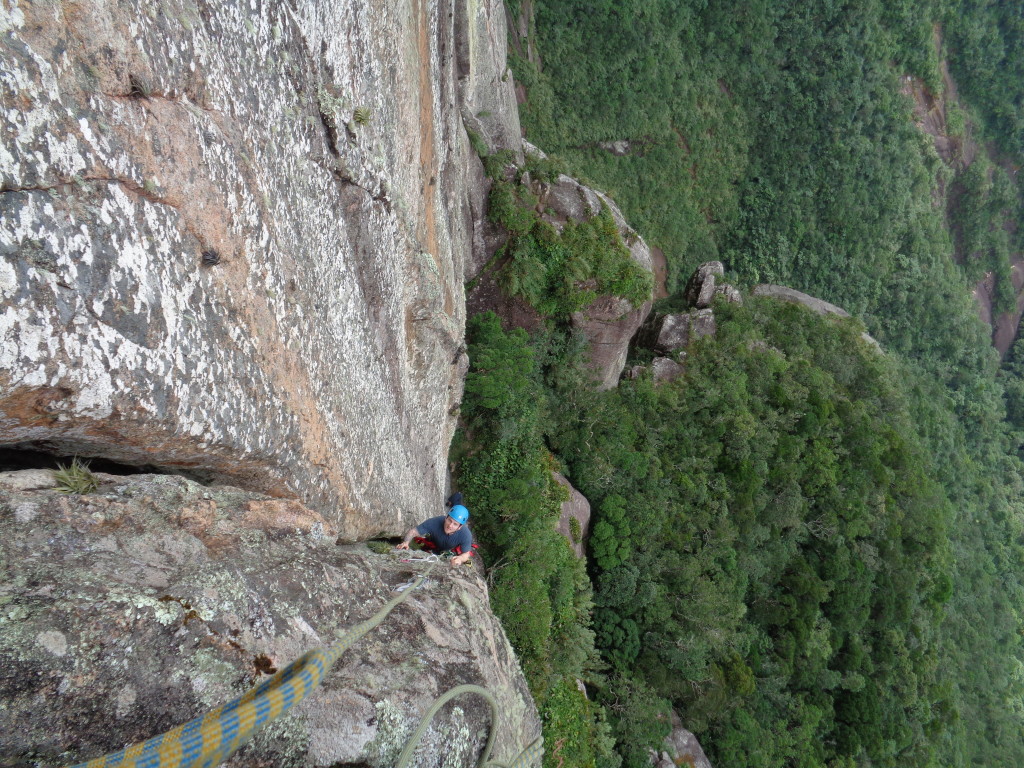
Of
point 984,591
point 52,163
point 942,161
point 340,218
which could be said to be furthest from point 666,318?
point 942,161

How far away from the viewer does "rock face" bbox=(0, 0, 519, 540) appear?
307cm

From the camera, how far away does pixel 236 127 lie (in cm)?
464

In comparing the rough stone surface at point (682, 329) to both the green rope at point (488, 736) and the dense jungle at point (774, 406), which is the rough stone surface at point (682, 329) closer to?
the dense jungle at point (774, 406)

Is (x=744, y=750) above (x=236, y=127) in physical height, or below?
below

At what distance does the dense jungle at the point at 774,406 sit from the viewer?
16.4m

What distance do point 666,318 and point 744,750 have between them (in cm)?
1638

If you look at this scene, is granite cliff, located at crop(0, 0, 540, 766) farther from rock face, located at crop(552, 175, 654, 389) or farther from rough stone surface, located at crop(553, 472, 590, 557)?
rock face, located at crop(552, 175, 654, 389)

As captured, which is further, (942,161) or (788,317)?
(942,161)

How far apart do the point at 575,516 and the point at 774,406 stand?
10.7 metres

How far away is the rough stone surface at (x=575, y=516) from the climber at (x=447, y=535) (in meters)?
8.22

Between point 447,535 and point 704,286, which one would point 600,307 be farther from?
point 447,535

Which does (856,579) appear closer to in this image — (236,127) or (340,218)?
(340,218)

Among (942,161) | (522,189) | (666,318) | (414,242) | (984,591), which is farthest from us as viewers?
(942,161)

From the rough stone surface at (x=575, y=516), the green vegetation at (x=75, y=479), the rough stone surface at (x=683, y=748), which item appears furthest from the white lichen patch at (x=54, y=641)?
the rough stone surface at (x=683, y=748)
